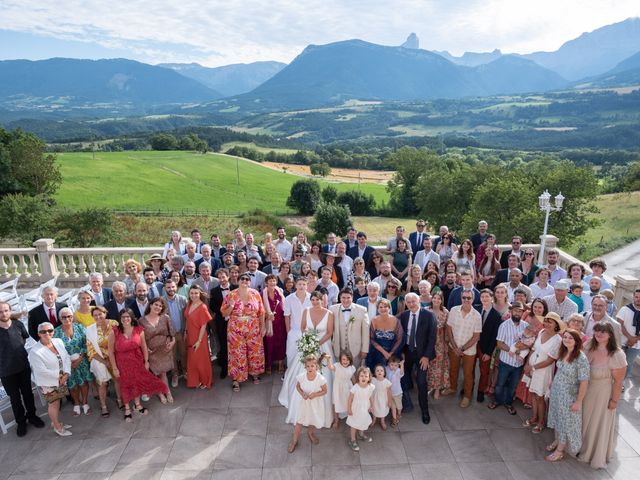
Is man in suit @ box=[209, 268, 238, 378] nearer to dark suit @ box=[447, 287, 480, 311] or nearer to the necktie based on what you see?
the necktie

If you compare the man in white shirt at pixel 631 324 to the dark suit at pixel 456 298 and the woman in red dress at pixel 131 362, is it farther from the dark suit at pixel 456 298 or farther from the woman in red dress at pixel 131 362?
the woman in red dress at pixel 131 362

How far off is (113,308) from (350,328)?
3.43 m

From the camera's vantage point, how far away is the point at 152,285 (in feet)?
24.3

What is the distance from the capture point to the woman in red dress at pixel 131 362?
6469 millimetres

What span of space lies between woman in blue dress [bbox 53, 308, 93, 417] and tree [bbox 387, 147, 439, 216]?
60719 mm

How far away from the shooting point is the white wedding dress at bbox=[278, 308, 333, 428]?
621 cm

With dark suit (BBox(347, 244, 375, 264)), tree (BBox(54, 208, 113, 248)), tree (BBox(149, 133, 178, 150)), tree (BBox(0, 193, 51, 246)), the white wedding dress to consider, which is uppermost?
dark suit (BBox(347, 244, 375, 264))

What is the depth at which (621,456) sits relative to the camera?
5859 millimetres

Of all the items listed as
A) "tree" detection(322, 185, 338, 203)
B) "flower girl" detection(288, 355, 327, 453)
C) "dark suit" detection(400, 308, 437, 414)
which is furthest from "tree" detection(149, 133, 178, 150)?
"flower girl" detection(288, 355, 327, 453)

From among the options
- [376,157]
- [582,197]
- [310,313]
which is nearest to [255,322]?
[310,313]

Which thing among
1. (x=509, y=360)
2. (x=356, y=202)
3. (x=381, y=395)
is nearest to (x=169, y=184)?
(x=356, y=202)

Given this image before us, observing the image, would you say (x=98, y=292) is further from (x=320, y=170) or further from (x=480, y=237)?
(x=320, y=170)

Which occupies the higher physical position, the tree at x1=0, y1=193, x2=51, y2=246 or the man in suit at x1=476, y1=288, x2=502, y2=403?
the man in suit at x1=476, y1=288, x2=502, y2=403

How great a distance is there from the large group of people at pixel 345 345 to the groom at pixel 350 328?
2cm
